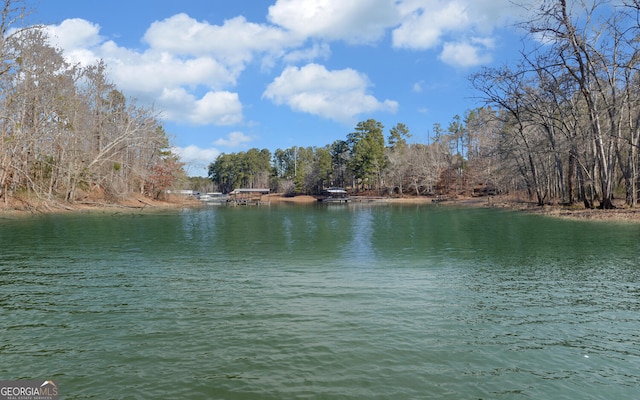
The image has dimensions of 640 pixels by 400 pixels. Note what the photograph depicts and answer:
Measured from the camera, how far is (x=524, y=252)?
18.8 m

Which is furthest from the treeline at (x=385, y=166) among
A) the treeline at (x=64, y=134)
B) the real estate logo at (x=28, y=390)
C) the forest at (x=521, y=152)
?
the real estate logo at (x=28, y=390)

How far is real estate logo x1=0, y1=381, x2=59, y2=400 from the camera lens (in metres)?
5.72

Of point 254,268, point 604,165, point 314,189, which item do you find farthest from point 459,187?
point 254,268

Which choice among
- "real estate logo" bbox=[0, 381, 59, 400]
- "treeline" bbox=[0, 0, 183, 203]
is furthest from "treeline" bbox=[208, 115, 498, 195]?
"real estate logo" bbox=[0, 381, 59, 400]

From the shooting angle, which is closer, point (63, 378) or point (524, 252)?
point (63, 378)

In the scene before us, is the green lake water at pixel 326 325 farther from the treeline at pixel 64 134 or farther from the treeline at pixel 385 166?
the treeline at pixel 385 166

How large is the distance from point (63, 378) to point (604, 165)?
4165 cm

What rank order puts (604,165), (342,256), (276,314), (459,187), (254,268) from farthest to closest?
(459,187), (604,165), (342,256), (254,268), (276,314)

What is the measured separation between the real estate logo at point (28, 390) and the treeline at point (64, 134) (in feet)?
75.8

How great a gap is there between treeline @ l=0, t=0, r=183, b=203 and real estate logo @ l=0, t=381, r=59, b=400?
23.1 metres

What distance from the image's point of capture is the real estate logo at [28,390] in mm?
5723

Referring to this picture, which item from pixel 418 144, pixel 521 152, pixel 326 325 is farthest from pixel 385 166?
pixel 326 325

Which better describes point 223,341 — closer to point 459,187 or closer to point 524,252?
point 524,252

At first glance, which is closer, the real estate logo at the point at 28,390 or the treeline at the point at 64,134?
the real estate logo at the point at 28,390
